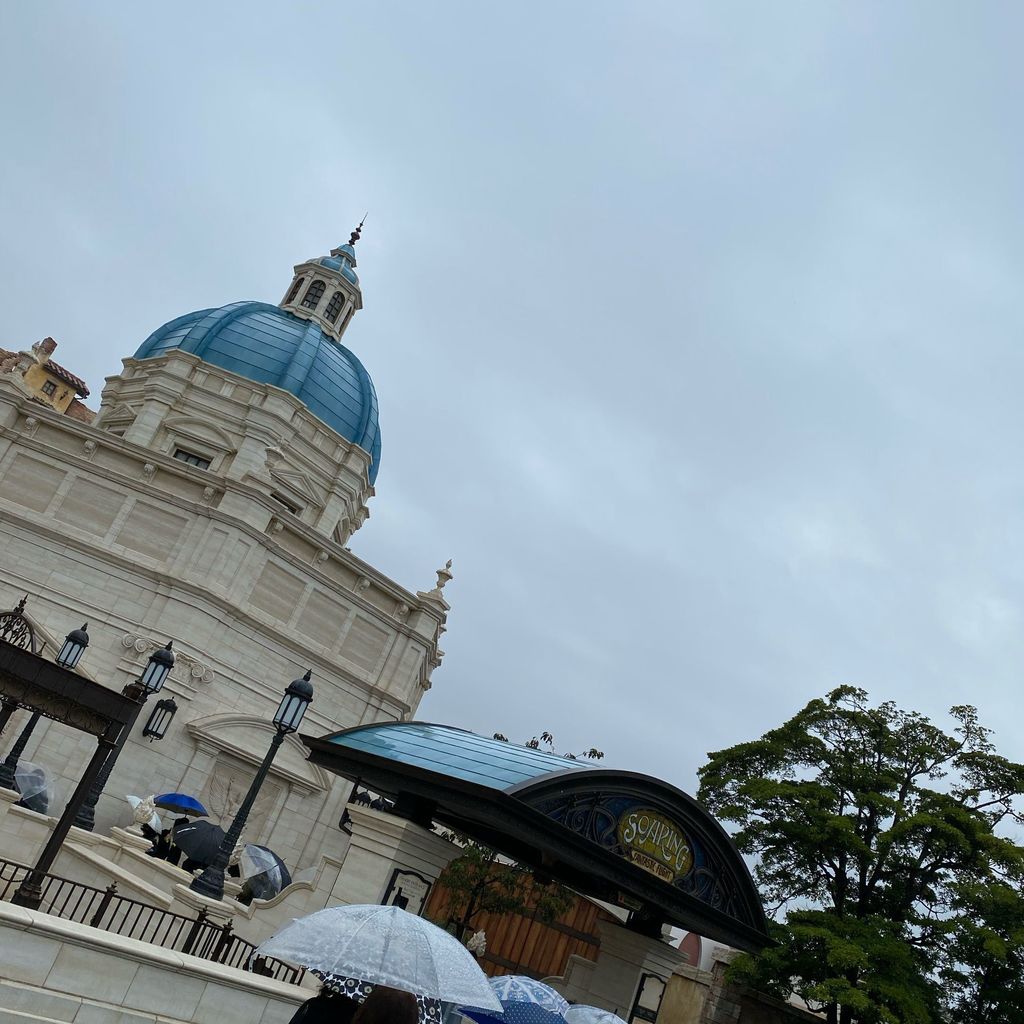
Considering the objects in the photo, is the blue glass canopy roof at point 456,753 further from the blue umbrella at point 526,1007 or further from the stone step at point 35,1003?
the stone step at point 35,1003

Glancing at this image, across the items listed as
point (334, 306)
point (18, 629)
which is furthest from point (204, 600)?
point (334, 306)

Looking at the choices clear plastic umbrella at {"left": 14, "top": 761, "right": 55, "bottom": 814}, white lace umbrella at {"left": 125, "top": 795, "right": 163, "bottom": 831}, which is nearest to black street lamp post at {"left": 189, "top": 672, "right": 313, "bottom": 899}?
clear plastic umbrella at {"left": 14, "top": 761, "right": 55, "bottom": 814}

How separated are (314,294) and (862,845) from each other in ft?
127

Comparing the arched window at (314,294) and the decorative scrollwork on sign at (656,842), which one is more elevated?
the arched window at (314,294)

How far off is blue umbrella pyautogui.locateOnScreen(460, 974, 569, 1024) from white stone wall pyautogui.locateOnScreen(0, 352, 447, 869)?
2125 cm

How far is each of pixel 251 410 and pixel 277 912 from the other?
98.7ft

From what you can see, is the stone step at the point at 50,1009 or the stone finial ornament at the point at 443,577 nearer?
the stone step at the point at 50,1009

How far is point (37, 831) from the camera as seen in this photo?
677 inches

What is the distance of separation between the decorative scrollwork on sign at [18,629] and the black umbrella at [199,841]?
36.2ft

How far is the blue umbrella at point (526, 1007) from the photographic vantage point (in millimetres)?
10016

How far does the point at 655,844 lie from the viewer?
13156mm

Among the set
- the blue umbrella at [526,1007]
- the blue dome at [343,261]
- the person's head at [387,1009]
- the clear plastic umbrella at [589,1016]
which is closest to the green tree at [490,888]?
the clear plastic umbrella at [589,1016]

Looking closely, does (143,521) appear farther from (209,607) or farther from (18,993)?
(18,993)

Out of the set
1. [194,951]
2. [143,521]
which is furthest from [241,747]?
[194,951]
